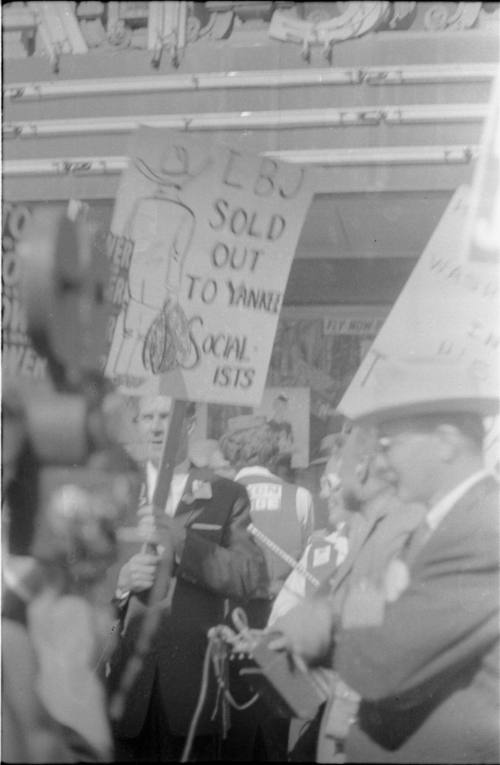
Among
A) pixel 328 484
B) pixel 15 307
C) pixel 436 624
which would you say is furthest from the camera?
pixel 15 307

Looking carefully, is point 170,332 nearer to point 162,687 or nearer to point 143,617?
point 143,617

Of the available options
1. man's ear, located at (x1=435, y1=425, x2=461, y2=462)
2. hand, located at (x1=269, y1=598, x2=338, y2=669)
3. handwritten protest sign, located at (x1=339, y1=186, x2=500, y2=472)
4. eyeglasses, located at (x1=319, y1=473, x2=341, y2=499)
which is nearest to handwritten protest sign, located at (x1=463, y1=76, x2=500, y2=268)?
handwritten protest sign, located at (x1=339, y1=186, x2=500, y2=472)

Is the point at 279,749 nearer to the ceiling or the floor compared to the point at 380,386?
nearer to the floor

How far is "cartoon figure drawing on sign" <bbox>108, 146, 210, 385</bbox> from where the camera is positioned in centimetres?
277

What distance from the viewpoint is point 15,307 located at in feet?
9.25

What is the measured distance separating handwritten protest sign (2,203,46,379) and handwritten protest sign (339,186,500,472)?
82cm

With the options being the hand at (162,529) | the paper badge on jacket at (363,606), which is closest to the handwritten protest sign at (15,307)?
the hand at (162,529)

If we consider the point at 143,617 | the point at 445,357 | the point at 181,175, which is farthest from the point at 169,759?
the point at 181,175

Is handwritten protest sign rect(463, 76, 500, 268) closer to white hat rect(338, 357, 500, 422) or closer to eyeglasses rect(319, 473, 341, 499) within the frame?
white hat rect(338, 357, 500, 422)

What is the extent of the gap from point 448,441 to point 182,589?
77 centimetres

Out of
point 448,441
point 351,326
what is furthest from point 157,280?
point 448,441

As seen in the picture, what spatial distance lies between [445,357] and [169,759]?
1.25 metres

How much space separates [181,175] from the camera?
277 centimetres

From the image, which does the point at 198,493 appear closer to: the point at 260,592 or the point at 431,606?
the point at 260,592
